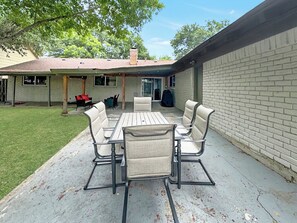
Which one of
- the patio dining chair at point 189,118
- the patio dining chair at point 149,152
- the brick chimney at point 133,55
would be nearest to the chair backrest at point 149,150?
the patio dining chair at point 149,152

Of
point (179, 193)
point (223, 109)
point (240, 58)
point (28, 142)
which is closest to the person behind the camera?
point (179, 193)

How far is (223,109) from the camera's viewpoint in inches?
199

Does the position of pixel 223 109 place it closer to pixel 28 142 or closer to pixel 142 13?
pixel 142 13

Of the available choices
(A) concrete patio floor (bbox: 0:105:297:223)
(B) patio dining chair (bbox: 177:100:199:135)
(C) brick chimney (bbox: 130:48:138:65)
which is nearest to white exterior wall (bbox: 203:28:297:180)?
(A) concrete patio floor (bbox: 0:105:297:223)

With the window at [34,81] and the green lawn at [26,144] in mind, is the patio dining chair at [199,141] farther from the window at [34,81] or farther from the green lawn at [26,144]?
the window at [34,81]

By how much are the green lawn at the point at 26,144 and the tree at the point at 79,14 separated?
324 centimetres

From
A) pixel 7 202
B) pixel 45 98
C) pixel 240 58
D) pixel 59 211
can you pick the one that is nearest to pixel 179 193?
pixel 59 211

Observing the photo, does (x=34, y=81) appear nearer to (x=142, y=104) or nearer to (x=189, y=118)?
(x=142, y=104)

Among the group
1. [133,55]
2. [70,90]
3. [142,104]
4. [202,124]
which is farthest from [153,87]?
[202,124]

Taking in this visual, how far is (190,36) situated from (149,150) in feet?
103

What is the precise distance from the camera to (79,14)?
689cm

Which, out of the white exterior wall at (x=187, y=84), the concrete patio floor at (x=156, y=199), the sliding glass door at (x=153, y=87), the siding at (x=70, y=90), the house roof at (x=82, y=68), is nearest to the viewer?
the concrete patio floor at (x=156, y=199)

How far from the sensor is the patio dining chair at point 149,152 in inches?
73.1

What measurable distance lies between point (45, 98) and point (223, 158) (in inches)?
561
